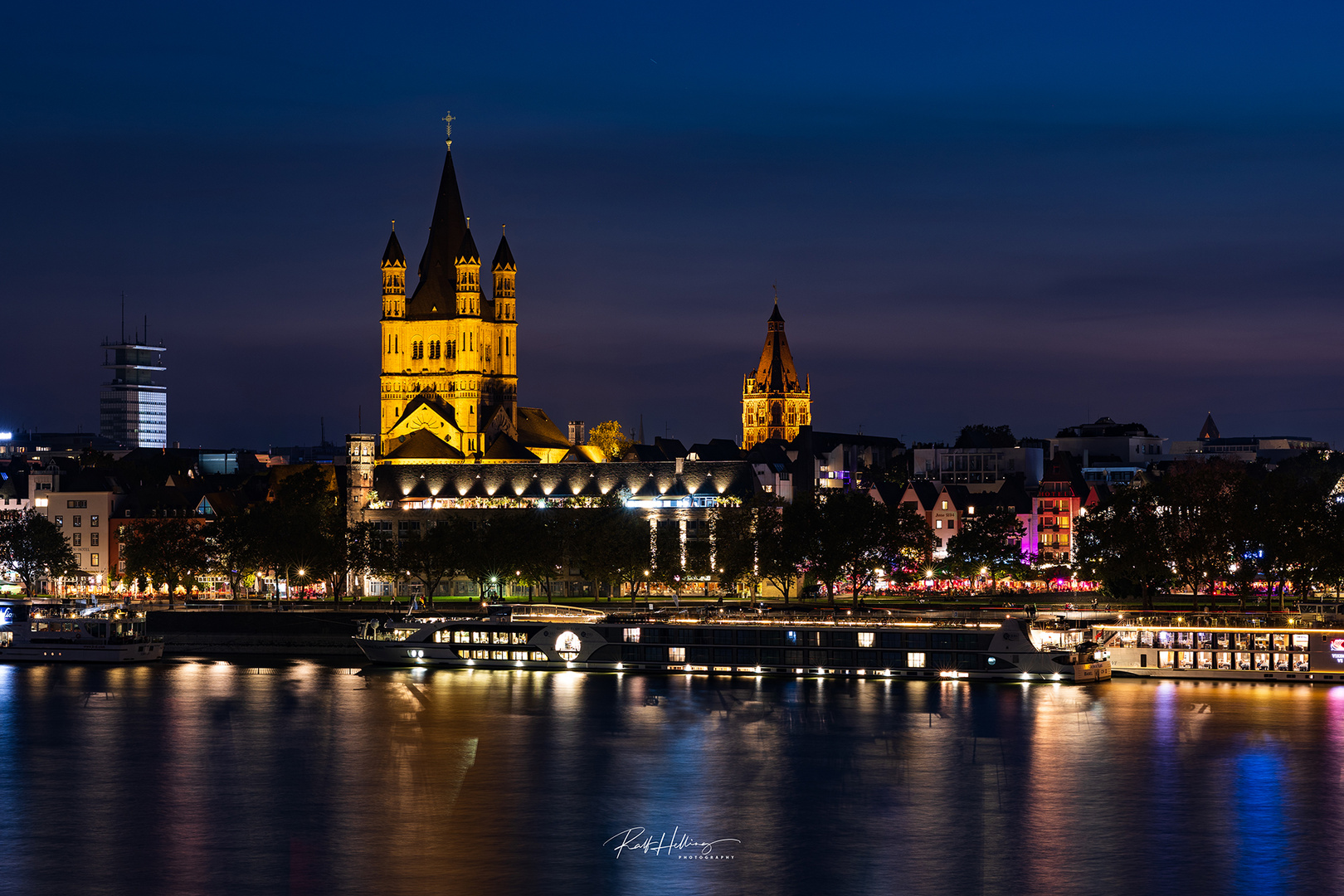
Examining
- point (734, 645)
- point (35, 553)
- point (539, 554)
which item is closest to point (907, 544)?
point (539, 554)

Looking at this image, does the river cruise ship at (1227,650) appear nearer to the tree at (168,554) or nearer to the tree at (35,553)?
the tree at (168,554)

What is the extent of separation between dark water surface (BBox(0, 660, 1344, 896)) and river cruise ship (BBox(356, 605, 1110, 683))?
4.56m

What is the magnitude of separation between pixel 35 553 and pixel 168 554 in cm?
1650

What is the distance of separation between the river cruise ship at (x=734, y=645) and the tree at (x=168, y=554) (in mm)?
42530

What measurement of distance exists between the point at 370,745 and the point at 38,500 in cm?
11306

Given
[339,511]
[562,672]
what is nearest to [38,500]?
[339,511]

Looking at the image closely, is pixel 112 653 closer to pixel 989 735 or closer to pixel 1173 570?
pixel 989 735

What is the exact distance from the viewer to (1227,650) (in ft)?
326

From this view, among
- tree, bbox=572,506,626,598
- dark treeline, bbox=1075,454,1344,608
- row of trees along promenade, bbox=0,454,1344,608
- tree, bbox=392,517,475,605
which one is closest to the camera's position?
dark treeline, bbox=1075,454,1344,608

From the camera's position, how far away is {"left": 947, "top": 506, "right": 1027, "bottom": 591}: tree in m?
153

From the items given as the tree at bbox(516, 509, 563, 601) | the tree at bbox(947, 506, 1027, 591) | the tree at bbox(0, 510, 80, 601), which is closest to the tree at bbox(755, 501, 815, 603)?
the tree at bbox(516, 509, 563, 601)

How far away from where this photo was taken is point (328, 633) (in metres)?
124

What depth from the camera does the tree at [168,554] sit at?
148 m

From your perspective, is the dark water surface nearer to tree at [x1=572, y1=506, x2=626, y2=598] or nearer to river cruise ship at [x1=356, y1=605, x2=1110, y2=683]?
river cruise ship at [x1=356, y1=605, x2=1110, y2=683]
